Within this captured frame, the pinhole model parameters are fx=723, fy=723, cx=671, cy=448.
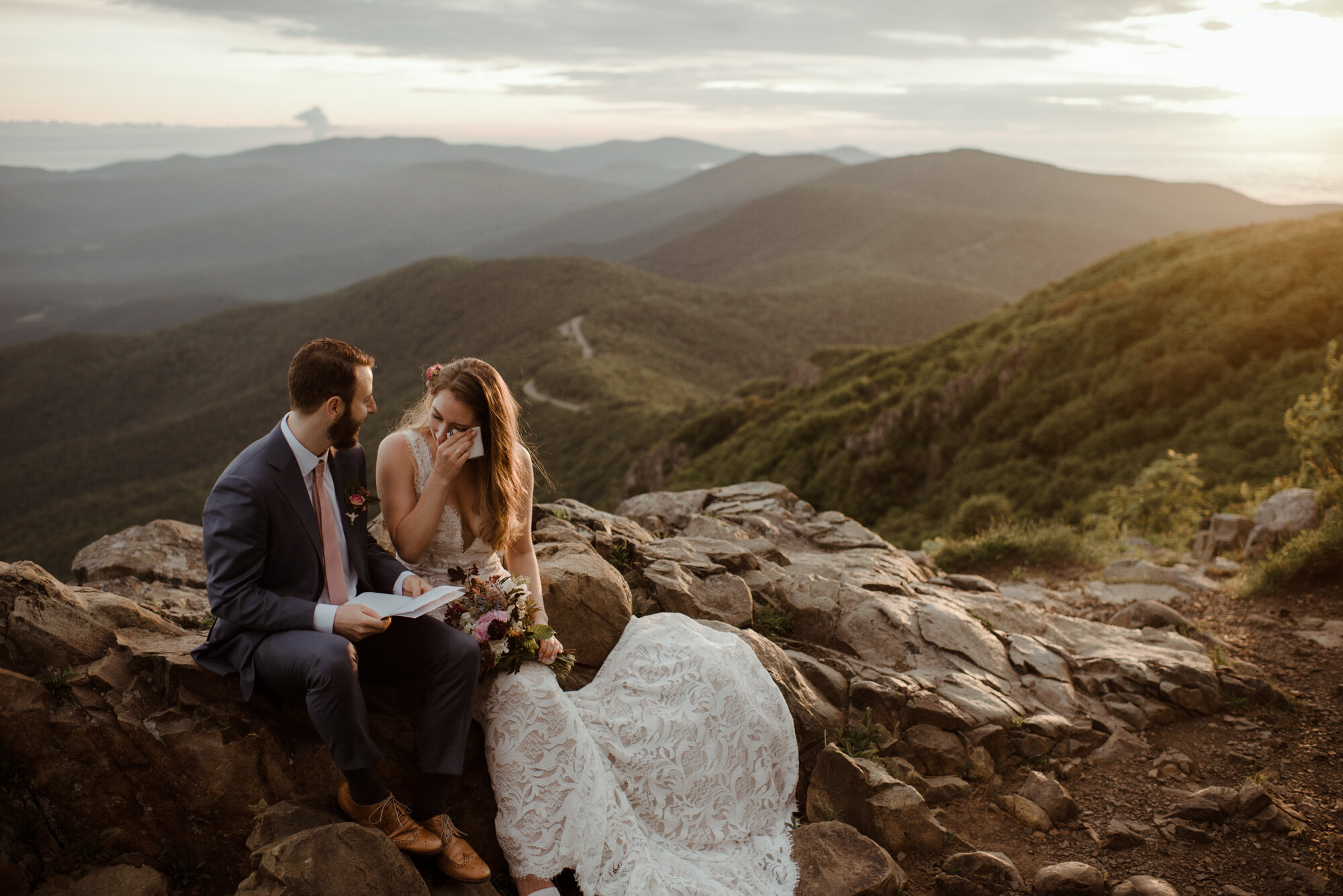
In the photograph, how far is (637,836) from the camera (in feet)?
12.9

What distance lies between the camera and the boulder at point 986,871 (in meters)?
4.29

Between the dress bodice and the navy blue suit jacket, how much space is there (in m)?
0.74

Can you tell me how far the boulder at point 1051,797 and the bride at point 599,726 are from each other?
6.32 ft

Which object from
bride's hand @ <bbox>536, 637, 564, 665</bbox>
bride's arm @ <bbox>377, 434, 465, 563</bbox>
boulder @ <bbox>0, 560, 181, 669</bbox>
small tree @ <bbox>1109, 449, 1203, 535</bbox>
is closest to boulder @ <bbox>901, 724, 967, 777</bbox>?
bride's hand @ <bbox>536, 637, 564, 665</bbox>

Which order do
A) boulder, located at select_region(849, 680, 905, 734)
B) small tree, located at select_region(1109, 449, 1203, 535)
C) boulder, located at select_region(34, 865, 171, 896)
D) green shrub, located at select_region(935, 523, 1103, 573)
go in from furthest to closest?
small tree, located at select_region(1109, 449, 1203, 535)
green shrub, located at select_region(935, 523, 1103, 573)
boulder, located at select_region(849, 680, 905, 734)
boulder, located at select_region(34, 865, 171, 896)

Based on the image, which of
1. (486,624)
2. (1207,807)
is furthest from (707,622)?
(1207,807)

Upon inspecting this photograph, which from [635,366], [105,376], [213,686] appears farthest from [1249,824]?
[105,376]

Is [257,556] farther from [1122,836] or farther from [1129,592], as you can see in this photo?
[1129,592]

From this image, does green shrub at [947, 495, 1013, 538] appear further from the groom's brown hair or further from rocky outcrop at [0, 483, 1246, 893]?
the groom's brown hair

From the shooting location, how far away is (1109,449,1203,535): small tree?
454 inches

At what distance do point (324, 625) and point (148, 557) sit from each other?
4656 mm

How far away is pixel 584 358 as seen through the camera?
70.0 metres

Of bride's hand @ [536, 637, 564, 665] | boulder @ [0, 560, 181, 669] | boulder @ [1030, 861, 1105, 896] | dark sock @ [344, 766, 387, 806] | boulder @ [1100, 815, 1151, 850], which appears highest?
boulder @ [0, 560, 181, 669]

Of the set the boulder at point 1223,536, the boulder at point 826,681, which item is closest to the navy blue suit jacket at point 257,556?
the boulder at point 826,681
